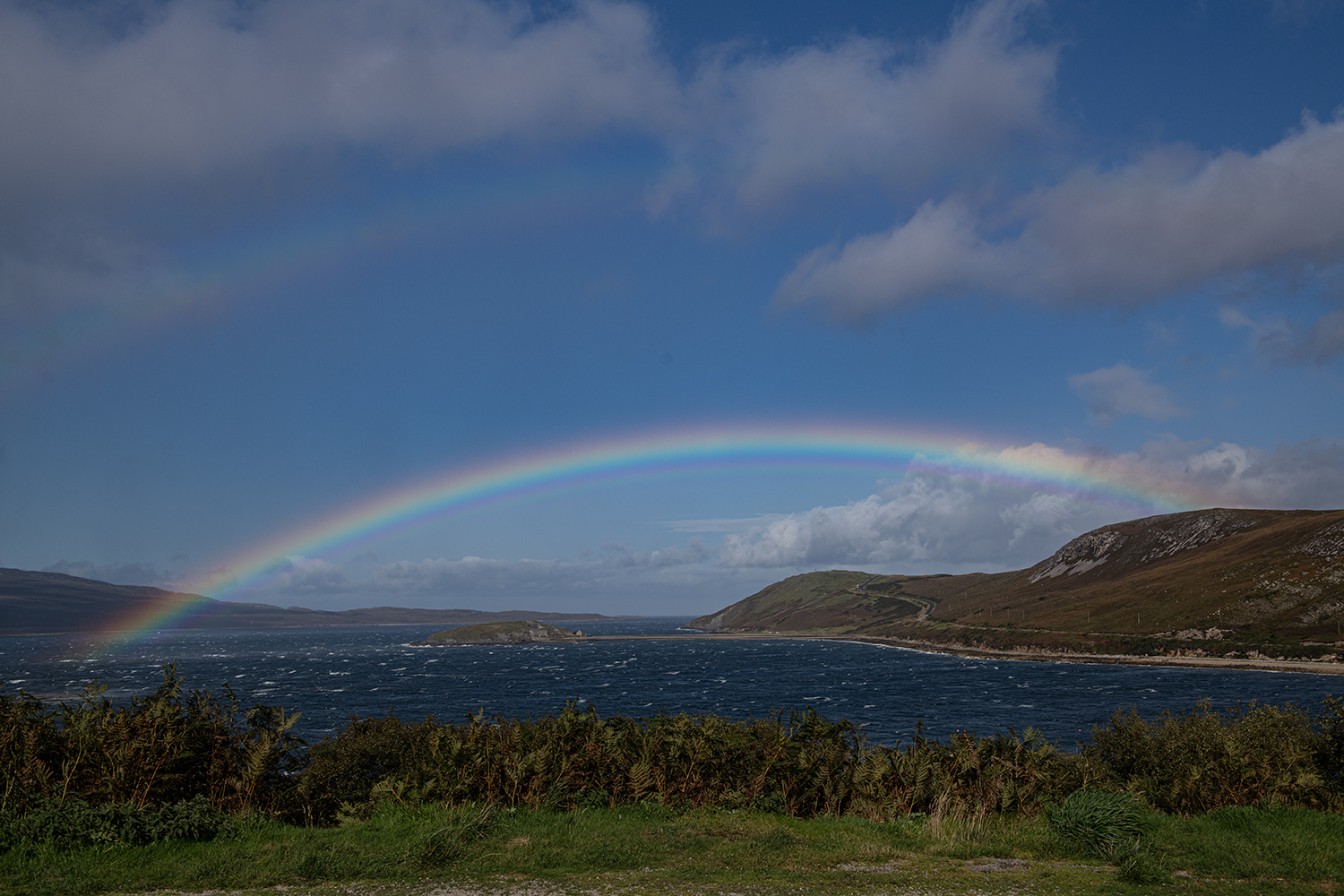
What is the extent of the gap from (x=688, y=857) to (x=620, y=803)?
14.4 feet

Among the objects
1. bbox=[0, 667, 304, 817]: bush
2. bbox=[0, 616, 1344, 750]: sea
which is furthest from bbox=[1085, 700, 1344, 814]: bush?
bbox=[0, 616, 1344, 750]: sea

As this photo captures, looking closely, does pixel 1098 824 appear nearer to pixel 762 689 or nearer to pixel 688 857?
pixel 688 857

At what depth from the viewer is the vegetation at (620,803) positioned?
1198 centimetres

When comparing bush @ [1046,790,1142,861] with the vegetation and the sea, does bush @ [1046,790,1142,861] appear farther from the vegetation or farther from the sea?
the sea

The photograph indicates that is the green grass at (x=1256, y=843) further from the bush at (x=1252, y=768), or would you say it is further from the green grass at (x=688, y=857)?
the bush at (x=1252, y=768)

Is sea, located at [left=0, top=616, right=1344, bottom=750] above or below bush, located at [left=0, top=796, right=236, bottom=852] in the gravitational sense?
below

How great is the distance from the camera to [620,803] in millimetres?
16703

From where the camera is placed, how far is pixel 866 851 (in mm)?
13047

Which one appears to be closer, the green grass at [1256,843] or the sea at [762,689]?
the green grass at [1256,843]

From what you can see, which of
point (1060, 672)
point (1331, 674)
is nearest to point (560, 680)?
point (1060, 672)

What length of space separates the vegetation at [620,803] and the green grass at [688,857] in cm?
6

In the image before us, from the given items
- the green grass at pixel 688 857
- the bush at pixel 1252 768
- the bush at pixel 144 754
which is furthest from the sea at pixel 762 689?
the bush at pixel 144 754

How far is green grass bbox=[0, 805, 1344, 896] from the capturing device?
1099 cm

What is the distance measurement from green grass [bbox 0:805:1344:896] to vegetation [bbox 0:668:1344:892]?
0.18ft
